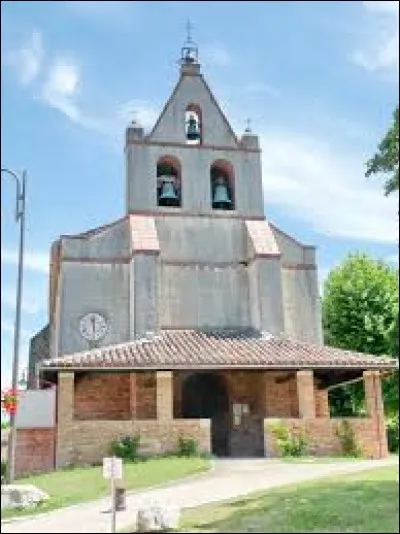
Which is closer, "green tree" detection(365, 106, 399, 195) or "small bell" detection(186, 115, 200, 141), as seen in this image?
"green tree" detection(365, 106, 399, 195)

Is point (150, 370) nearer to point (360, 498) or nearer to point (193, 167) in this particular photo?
point (193, 167)

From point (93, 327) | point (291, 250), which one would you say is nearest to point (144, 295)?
point (93, 327)

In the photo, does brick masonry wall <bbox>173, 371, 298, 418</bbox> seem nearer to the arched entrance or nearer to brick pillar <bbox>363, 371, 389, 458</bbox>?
the arched entrance

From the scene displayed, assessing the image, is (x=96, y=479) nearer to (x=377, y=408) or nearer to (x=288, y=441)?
(x=288, y=441)

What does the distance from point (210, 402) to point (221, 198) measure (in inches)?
312

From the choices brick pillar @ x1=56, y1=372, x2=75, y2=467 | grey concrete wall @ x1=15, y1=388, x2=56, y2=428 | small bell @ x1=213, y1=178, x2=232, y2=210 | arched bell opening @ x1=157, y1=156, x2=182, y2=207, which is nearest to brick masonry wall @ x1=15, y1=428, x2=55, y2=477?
grey concrete wall @ x1=15, y1=388, x2=56, y2=428

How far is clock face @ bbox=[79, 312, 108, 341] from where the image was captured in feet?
85.1

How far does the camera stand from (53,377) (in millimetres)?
23484

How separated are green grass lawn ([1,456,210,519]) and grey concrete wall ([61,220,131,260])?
27.9 feet

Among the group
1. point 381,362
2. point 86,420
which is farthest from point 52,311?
point 381,362

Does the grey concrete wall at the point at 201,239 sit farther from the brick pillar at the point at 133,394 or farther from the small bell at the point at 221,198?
the brick pillar at the point at 133,394

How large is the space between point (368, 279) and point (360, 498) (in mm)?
24188

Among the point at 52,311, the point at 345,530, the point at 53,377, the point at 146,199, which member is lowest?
the point at 345,530

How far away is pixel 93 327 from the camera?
26.1m
